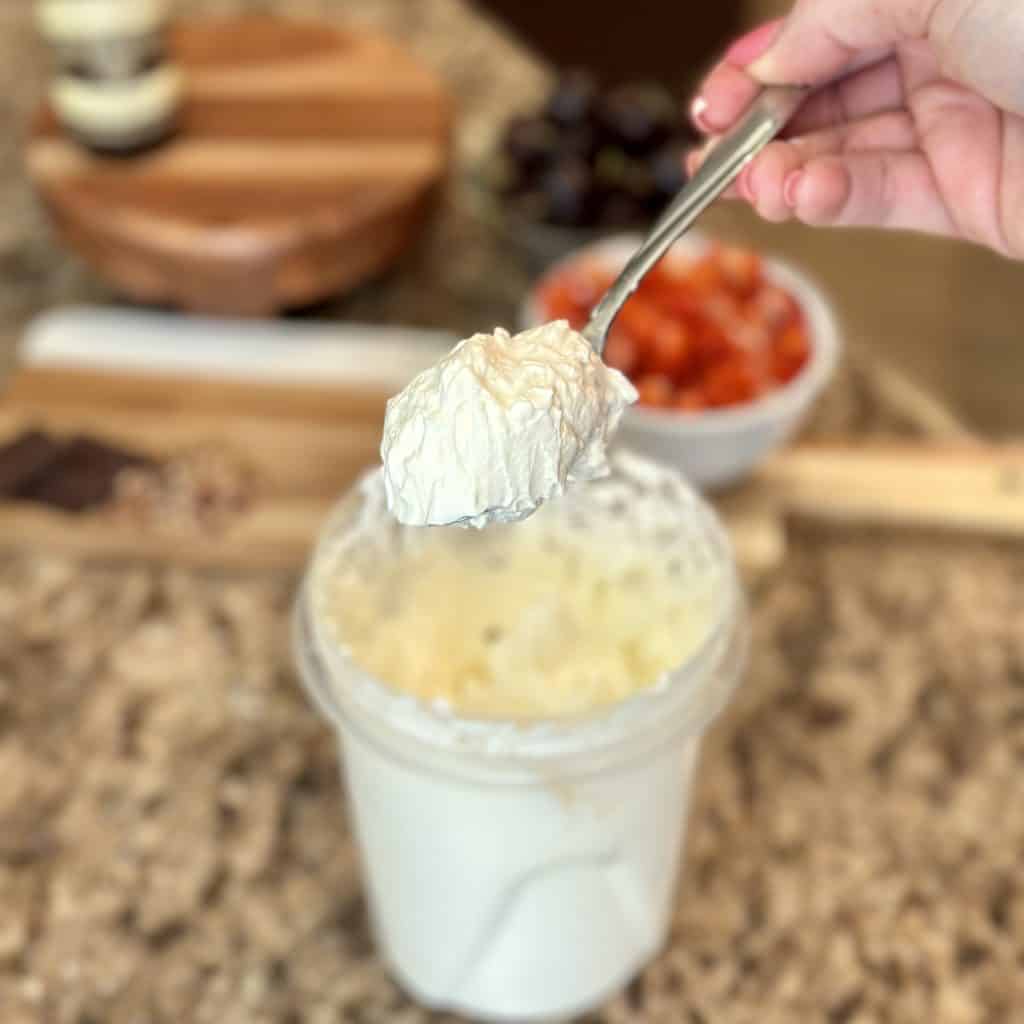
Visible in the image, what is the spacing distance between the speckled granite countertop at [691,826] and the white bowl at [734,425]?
105 millimetres

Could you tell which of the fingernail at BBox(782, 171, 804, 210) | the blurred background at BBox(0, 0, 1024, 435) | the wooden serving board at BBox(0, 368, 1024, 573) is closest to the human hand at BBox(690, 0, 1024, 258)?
the fingernail at BBox(782, 171, 804, 210)

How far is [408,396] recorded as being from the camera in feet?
1.72

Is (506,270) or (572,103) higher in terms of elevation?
(572,103)

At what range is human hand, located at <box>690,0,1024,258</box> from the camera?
588 mm

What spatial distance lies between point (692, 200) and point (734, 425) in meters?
0.37

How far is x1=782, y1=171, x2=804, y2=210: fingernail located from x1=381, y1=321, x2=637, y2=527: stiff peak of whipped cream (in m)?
0.17

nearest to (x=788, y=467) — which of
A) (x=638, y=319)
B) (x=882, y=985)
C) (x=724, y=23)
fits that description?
(x=638, y=319)

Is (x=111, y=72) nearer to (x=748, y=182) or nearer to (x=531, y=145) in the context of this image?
(x=531, y=145)

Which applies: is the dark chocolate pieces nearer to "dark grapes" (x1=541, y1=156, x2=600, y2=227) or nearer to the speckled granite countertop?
the speckled granite countertop

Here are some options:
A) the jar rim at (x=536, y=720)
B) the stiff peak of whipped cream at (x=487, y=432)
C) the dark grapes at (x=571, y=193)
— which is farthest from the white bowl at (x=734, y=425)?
the stiff peak of whipped cream at (x=487, y=432)

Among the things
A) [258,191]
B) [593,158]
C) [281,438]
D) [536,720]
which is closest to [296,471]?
[281,438]

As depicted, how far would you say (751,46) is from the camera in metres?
0.67

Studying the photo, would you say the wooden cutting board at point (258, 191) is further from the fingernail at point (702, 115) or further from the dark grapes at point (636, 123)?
the fingernail at point (702, 115)

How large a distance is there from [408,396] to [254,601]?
0.50 meters
